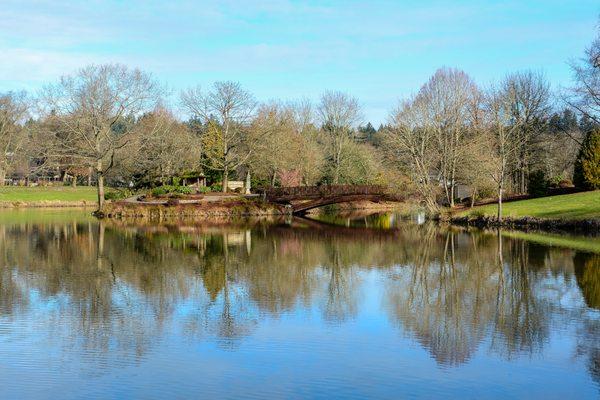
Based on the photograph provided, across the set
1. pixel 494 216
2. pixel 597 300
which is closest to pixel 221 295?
pixel 597 300

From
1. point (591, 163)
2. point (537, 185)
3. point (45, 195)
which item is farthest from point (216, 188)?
point (591, 163)

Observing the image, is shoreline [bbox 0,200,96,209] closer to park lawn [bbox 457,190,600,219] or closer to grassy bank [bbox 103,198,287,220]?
grassy bank [bbox 103,198,287,220]

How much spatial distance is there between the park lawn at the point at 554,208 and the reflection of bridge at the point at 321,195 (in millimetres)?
10278

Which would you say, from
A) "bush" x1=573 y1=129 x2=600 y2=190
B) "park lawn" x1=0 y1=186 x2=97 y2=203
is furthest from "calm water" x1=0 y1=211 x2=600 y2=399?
"park lawn" x1=0 y1=186 x2=97 y2=203

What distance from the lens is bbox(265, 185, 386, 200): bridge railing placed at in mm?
54719

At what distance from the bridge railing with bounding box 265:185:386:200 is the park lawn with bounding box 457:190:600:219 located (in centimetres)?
1050

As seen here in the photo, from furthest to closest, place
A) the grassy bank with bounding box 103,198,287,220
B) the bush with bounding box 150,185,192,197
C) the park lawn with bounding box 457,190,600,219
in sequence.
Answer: the bush with bounding box 150,185,192,197
the grassy bank with bounding box 103,198,287,220
the park lawn with bounding box 457,190,600,219

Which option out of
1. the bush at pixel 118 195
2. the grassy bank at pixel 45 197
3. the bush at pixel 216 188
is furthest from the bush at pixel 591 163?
the grassy bank at pixel 45 197

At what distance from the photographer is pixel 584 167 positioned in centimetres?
4669

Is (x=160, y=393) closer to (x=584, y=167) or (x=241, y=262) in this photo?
(x=241, y=262)

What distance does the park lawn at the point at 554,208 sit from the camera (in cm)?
3866

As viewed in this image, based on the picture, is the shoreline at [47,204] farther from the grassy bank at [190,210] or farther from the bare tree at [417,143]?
the bare tree at [417,143]

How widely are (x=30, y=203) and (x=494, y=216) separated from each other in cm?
4984

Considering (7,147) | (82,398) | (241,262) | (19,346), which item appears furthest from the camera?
(7,147)
